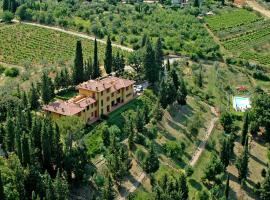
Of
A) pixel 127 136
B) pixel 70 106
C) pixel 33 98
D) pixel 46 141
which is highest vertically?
pixel 46 141

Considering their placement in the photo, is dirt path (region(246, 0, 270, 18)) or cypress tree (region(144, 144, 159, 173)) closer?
cypress tree (region(144, 144, 159, 173))

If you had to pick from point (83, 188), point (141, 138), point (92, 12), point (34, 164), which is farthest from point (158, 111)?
point (92, 12)

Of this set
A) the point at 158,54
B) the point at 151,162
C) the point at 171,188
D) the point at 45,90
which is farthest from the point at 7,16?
the point at 171,188

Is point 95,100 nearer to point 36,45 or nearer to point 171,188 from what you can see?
point 171,188

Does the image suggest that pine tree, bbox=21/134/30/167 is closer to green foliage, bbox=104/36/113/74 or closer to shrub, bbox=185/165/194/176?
shrub, bbox=185/165/194/176

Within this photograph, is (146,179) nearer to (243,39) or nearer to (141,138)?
(141,138)

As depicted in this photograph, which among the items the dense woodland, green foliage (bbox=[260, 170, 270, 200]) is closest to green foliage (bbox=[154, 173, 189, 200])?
the dense woodland
